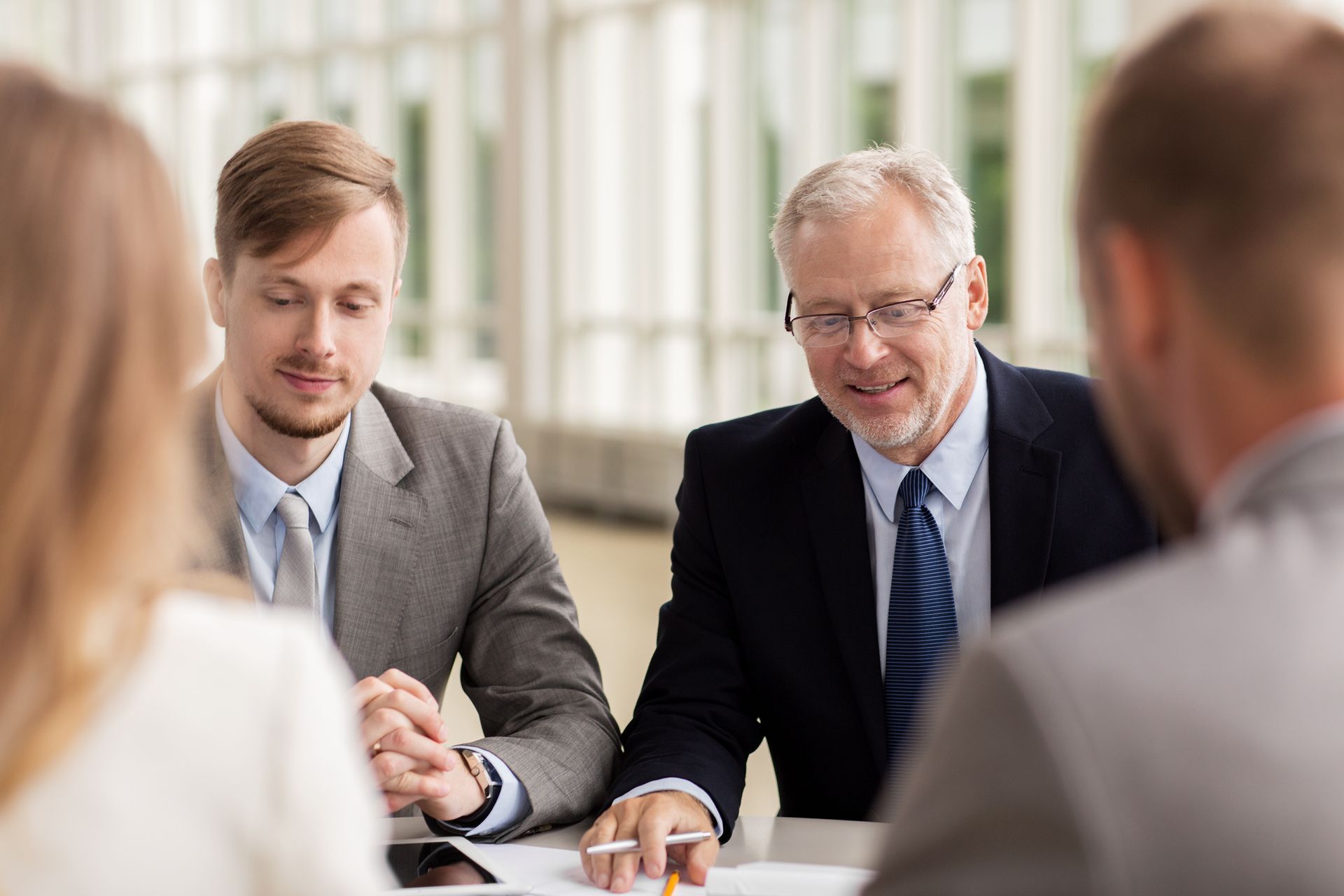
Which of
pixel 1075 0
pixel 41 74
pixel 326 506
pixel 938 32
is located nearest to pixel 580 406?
pixel 938 32

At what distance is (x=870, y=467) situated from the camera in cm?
237

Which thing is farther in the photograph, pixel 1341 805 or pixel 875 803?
pixel 875 803

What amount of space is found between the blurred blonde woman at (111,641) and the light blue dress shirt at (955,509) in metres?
1.46

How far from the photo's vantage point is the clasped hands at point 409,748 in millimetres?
1775

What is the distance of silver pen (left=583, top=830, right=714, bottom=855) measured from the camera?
1699 millimetres

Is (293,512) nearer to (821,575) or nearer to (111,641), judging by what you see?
(821,575)

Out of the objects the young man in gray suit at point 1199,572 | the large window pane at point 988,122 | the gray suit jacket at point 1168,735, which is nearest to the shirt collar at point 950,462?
the young man in gray suit at point 1199,572

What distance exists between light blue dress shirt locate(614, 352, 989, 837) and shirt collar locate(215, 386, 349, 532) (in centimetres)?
88

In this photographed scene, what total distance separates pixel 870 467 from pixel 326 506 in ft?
2.97

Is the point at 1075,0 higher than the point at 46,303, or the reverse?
the point at 1075,0

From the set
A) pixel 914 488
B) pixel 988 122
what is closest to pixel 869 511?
pixel 914 488

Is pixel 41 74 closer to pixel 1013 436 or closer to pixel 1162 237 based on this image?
pixel 1162 237

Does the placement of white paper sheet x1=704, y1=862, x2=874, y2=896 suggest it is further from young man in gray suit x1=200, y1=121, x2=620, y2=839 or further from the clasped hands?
young man in gray suit x1=200, y1=121, x2=620, y2=839

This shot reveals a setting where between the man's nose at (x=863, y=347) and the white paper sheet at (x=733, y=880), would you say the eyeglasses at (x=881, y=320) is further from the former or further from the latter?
the white paper sheet at (x=733, y=880)
